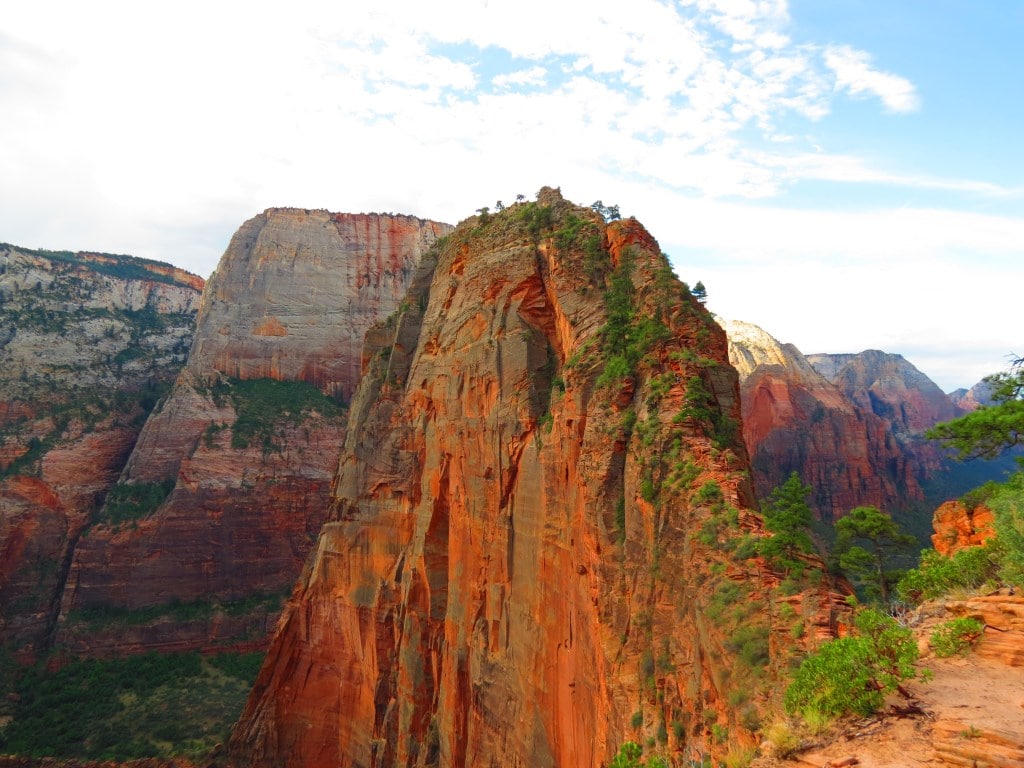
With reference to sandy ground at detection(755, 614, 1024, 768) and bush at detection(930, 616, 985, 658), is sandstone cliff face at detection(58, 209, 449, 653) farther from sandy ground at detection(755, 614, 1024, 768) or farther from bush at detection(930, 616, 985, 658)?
sandy ground at detection(755, 614, 1024, 768)

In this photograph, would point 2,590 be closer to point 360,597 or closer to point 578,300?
point 360,597

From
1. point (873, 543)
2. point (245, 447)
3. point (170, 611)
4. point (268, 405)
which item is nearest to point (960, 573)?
point (873, 543)

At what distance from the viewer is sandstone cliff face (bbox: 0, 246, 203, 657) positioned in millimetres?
62781

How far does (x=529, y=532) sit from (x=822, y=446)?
84.5 meters

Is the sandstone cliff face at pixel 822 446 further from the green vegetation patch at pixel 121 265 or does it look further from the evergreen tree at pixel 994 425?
the green vegetation patch at pixel 121 265

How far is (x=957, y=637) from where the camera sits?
425 inches

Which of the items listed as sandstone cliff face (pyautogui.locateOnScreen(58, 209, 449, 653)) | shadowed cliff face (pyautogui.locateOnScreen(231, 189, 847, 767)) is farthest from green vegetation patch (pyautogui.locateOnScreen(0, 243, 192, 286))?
shadowed cliff face (pyautogui.locateOnScreen(231, 189, 847, 767))

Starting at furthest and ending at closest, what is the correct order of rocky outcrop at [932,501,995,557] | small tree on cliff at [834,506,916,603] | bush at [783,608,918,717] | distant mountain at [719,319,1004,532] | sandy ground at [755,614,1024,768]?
distant mountain at [719,319,1004,532] < rocky outcrop at [932,501,995,557] < small tree on cliff at [834,506,916,603] < bush at [783,608,918,717] < sandy ground at [755,614,1024,768]

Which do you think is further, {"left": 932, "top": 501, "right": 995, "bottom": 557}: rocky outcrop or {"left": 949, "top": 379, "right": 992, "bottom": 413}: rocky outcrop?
{"left": 949, "top": 379, "right": 992, "bottom": 413}: rocky outcrop

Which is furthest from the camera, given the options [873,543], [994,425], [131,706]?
[131,706]

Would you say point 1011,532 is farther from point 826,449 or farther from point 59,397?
point 826,449

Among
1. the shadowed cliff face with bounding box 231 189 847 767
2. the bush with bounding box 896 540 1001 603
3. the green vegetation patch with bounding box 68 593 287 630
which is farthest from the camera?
the green vegetation patch with bounding box 68 593 287 630

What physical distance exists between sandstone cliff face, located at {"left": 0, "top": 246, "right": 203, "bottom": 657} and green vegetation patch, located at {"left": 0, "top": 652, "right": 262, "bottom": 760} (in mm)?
7244

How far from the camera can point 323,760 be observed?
35.9 m
